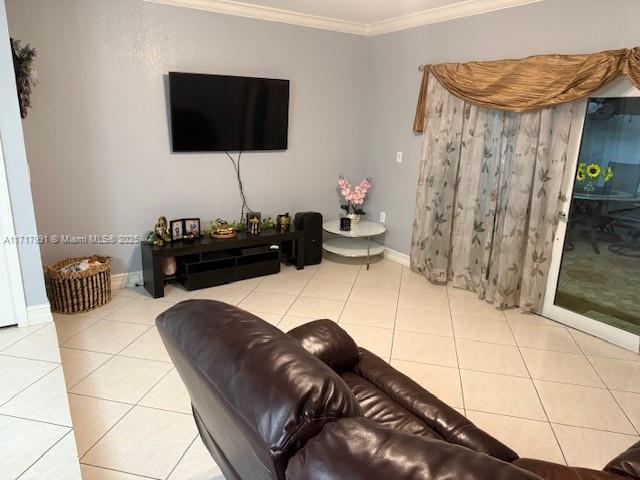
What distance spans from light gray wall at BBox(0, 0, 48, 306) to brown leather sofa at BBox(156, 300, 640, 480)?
7.23 feet

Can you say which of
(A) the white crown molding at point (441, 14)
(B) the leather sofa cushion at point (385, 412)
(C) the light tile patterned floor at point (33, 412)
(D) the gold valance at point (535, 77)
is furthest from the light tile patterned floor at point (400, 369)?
(A) the white crown molding at point (441, 14)

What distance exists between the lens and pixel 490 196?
12.5 ft

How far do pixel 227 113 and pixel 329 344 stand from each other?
2.88 meters

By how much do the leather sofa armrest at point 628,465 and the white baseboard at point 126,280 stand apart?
376 cm

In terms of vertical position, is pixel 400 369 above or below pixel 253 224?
below

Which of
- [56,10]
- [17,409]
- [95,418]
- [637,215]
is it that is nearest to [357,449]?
[95,418]

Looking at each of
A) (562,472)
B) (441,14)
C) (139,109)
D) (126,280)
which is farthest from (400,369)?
(441,14)

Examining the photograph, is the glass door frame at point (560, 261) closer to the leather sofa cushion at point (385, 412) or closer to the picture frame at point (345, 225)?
the picture frame at point (345, 225)

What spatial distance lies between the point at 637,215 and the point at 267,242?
303 cm

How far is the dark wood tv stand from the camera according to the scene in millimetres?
3748

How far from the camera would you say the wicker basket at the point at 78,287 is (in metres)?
3.30

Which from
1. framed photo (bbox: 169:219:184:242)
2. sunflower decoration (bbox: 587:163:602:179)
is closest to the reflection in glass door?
sunflower decoration (bbox: 587:163:602:179)

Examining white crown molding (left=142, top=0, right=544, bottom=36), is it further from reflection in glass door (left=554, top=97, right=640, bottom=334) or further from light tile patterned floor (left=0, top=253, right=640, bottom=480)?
light tile patterned floor (left=0, top=253, right=640, bottom=480)

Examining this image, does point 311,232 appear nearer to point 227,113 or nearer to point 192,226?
point 192,226
